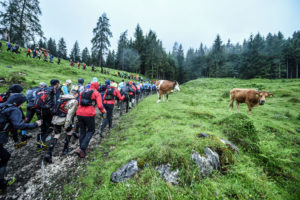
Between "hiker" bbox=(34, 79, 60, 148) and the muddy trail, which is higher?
"hiker" bbox=(34, 79, 60, 148)

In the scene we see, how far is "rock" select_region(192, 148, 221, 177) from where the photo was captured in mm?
2788

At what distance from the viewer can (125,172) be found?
3.03m

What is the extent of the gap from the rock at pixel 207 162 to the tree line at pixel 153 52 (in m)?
39.1

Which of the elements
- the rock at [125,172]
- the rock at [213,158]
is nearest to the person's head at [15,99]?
the rock at [125,172]

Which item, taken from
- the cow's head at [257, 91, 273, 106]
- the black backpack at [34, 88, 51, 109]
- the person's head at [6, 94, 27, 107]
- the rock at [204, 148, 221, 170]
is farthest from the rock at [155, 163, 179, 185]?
the cow's head at [257, 91, 273, 106]

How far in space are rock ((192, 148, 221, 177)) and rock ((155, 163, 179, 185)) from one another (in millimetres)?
582

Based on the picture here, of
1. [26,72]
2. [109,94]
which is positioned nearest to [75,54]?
[26,72]

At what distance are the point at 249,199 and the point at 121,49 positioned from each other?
6822cm

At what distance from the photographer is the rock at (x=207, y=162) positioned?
279 centimetres

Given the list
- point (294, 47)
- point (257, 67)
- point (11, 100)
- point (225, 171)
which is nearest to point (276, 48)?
point (294, 47)

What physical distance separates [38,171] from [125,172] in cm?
309

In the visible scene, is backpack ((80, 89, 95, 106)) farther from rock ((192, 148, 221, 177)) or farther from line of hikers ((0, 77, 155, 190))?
rock ((192, 148, 221, 177))

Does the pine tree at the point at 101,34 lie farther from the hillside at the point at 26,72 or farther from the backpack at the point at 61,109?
the backpack at the point at 61,109

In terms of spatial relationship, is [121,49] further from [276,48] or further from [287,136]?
[276,48]
